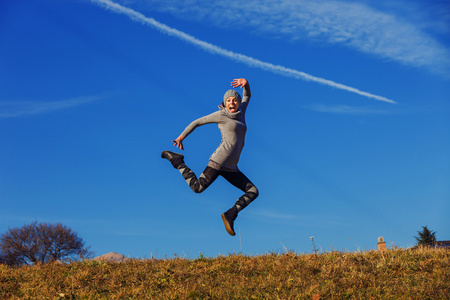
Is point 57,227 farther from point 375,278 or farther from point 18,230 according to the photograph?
point 375,278

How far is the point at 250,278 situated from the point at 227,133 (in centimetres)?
349

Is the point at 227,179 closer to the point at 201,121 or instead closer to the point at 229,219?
the point at 229,219

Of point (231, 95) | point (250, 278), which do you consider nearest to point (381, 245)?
point (231, 95)

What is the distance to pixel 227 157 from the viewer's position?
10.7m

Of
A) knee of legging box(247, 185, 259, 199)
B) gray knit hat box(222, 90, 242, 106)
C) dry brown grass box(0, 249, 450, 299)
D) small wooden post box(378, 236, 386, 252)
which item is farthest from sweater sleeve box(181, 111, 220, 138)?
small wooden post box(378, 236, 386, 252)

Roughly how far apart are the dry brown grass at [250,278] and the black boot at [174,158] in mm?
2281

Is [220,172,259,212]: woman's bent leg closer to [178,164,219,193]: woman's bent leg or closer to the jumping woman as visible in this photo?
the jumping woman

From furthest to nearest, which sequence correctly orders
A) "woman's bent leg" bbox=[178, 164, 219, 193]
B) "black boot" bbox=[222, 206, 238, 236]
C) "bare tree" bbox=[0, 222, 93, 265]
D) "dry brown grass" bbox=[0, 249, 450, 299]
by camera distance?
"bare tree" bbox=[0, 222, 93, 265], "woman's bent leg" bbox=[178, 164, 219, 193], "black boot" bbox=[222, 206, 238, 236], "dry brown grass" bbox=[0, 249, 450, 299]

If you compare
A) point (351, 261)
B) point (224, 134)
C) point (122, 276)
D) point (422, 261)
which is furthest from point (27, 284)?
point (422, 261)

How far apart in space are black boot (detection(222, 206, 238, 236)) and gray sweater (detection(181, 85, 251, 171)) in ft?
3.37

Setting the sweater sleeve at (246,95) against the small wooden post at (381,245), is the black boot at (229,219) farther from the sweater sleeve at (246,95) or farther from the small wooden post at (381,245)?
the small wooden post at (381,245)

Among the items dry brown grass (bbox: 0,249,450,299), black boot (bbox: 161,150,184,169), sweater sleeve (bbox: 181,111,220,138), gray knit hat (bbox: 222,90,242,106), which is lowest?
dry brown grass (bbox: 0,249,450,299)

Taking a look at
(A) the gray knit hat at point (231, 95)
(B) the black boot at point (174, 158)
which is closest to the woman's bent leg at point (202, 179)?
(B) the black boot at point (174, 158)

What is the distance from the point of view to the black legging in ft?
35.1
